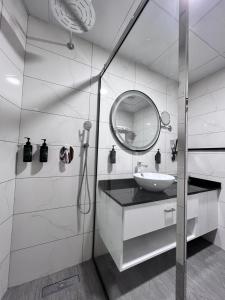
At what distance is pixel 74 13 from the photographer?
0.92 metres

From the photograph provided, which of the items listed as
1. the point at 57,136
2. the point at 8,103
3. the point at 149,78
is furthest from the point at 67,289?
the point at 149,78

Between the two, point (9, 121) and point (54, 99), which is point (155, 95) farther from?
point (9, 121)

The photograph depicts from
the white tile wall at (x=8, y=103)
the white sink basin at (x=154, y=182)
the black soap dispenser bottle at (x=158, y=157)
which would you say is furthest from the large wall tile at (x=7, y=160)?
the black soap dispenser bottle at (x=158, y=157)

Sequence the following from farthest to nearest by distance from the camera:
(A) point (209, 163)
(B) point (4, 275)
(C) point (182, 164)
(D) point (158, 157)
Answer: (A) point (209, 163) < (D) point (158, 157) < (B) point (4, 275) < (C) point (182, 164)

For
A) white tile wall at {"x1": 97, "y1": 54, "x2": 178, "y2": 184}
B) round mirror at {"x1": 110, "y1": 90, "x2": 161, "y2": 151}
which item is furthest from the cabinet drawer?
round mirror at {"x1": 110, "y1": 90, "x2": 161, "y2": 151}

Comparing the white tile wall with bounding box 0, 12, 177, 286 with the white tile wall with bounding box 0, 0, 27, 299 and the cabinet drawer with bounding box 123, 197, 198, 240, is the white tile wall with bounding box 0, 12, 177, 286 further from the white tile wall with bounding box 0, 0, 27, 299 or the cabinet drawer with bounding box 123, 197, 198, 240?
the cabinet drawer with bounding box 123, 197, 198, 240

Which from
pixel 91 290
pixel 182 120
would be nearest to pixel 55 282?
pixel 91 290

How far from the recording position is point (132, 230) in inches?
38.6

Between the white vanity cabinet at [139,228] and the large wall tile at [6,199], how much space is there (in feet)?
2.59

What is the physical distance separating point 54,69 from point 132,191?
4.57ft

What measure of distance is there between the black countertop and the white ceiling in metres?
0.87

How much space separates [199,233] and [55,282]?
143cm

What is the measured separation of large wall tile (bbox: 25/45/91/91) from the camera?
3.92 ft

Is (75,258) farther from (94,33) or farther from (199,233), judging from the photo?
(94,33)
